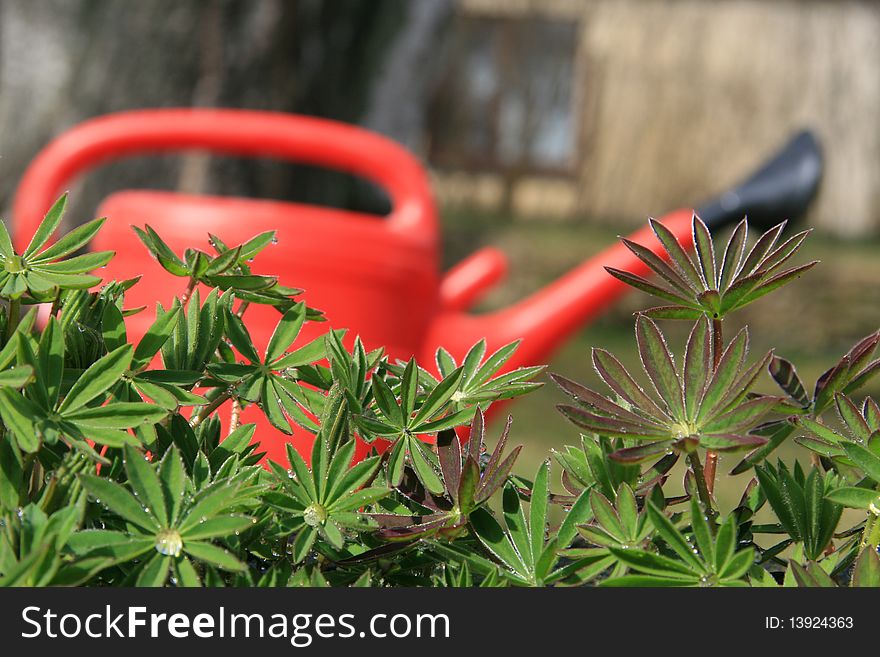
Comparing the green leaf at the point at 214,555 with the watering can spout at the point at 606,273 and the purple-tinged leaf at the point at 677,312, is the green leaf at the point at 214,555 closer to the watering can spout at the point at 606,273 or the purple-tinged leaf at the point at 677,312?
the purple-tinged leaf at the point at 677,312

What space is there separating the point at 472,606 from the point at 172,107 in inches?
80.2

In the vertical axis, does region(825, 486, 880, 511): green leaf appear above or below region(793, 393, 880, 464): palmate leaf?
below

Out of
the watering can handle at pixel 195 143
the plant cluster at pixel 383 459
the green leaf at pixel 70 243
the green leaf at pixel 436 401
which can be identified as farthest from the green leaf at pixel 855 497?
the watering can handle at pixel 195 143

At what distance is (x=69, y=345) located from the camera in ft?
0.89

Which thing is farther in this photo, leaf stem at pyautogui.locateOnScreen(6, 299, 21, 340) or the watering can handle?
the watering can handle

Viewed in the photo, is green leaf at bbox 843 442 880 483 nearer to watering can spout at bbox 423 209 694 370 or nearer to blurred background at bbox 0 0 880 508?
watering can spout at bbox 423 209 694 370

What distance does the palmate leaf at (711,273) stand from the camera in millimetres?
265

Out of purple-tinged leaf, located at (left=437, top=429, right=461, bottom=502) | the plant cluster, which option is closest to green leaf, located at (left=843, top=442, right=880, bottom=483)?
the plant cluster

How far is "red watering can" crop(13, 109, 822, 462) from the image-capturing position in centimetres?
104

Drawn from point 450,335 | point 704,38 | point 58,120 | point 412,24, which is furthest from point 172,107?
point 704,38

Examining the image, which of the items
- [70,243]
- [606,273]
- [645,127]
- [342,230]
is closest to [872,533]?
[70,243]

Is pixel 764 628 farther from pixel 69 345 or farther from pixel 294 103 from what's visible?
pixel 294 103

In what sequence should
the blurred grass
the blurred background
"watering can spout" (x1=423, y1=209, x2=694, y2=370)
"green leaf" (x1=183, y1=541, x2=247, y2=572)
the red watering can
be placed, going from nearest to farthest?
"green leaf" (x1=183, y1=541, x2=247, y2=572) → the red watering can → "watering can spout" (x1=423, y1=209, x2=694, y2=370) → the blurred grass → the blurred background

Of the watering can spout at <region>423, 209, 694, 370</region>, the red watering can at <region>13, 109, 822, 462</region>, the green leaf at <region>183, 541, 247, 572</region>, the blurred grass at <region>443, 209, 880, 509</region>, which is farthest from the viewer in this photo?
the blurred grass at <region>443, 209, 880, 509</region>
